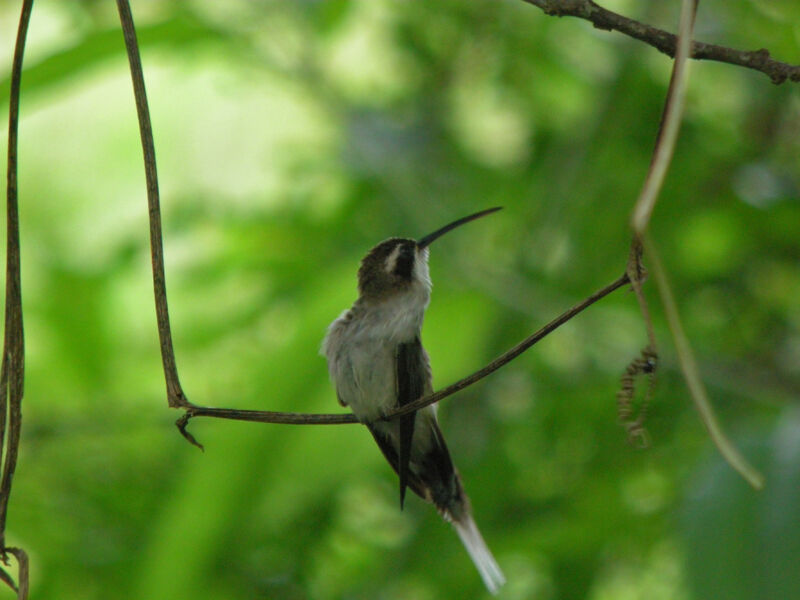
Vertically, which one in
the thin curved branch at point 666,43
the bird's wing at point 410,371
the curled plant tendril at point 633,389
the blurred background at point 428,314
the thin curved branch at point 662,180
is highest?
the blurred background at point 428,314

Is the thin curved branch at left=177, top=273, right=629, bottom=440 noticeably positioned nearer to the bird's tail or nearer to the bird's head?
the bird's tail

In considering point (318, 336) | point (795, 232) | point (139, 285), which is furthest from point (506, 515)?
point (139, 285)

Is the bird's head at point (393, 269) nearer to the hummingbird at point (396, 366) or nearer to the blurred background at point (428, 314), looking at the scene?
the hummingbird at point (396, 366)

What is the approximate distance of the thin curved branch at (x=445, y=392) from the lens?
94cm

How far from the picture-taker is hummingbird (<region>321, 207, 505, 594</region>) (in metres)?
1.88

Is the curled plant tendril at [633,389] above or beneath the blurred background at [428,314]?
beneath

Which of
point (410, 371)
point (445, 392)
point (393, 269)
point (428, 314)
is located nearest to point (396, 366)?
point (410, 371)

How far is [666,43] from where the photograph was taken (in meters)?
1.00

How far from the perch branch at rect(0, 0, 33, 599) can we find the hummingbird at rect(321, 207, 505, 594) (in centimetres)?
78

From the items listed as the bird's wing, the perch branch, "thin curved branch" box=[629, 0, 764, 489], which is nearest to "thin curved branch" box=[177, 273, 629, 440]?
"thin curved branch" box=[629, 0, 764, 489]

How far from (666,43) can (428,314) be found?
2159 mm

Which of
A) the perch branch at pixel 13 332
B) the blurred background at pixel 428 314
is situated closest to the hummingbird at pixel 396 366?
the blurred background at pixel 428 314

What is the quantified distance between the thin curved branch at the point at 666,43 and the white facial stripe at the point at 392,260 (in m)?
1.11

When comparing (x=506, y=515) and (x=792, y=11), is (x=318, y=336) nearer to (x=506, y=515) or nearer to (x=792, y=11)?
(x=506, y=515)
